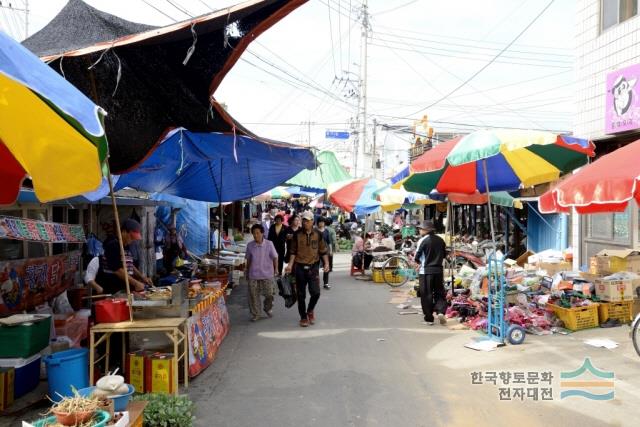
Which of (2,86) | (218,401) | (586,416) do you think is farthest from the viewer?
(218,401)

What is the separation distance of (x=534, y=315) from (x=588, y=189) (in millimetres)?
4066

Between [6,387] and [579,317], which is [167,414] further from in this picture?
[579,317]

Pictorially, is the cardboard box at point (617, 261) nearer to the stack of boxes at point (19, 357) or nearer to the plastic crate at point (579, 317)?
the plastic crate at point (579, 317)

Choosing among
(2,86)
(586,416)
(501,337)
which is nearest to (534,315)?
(501,337)

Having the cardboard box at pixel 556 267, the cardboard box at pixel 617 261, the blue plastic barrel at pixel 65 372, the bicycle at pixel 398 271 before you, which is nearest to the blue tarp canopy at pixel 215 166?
the blue plastic barrel at pixel 65 372

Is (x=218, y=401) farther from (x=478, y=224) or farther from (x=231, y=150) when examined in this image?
(x=478, y=224)

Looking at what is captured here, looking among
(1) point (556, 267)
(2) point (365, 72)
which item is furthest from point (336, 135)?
(1) point (556, 267)

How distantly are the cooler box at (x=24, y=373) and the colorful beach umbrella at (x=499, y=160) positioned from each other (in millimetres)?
5431

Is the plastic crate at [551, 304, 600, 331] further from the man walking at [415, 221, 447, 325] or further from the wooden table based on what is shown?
the wooden table

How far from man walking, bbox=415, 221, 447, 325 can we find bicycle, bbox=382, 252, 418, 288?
468 cm

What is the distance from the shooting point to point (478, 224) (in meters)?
22.8

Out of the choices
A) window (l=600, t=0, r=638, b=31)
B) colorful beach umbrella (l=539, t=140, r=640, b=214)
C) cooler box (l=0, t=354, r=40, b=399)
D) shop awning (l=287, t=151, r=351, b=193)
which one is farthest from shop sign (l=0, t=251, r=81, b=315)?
window (l=600, t=0, r=638, b=31)

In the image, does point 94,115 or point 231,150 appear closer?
point 94,115

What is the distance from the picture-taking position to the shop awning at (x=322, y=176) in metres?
16.7
